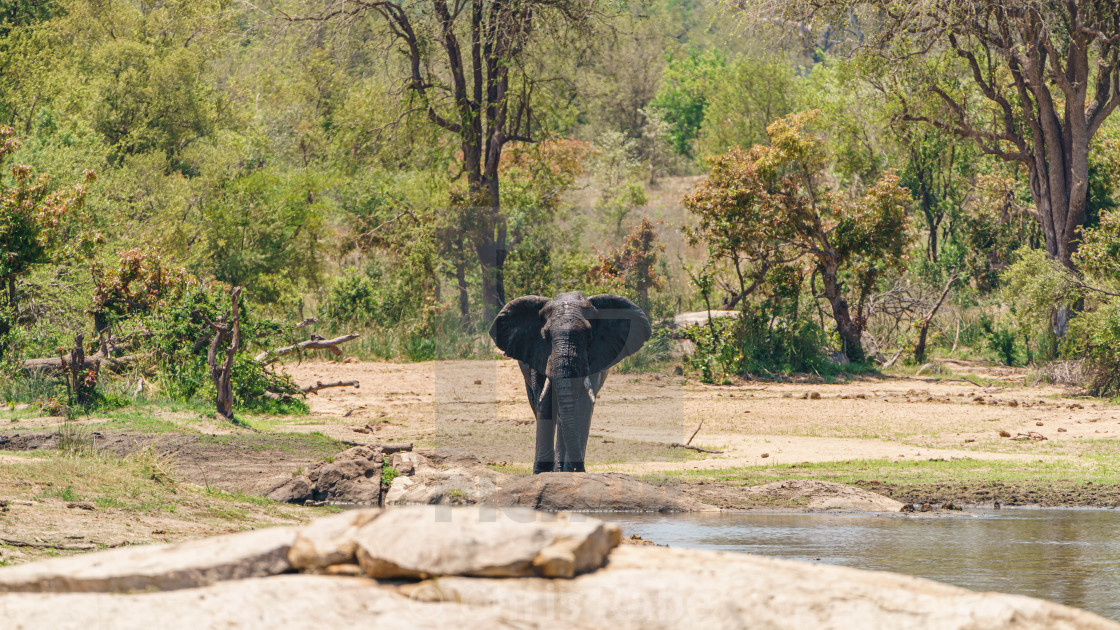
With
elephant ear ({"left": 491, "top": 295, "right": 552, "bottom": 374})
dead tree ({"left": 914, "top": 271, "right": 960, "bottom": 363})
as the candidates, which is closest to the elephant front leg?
elephant ear ({"left": 491, "top": 295, "right": 552, "bottom": 374})

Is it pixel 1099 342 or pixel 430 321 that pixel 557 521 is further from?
pixel 430 321

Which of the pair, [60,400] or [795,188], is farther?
[795,188]

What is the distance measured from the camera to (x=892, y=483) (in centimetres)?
1381

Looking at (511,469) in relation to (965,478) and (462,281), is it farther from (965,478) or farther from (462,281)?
(462,281)

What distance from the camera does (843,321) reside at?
2683cm

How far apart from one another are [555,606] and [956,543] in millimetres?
6903

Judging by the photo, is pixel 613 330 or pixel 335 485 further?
pixel 613 330

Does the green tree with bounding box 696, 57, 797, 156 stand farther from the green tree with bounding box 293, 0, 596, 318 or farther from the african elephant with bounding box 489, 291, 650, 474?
the african elephant with bounding box 489, 291, 650, 474

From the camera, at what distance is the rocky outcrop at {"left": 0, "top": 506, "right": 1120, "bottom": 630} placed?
4.88 metres

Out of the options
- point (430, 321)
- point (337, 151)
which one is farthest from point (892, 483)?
point (337, 151)

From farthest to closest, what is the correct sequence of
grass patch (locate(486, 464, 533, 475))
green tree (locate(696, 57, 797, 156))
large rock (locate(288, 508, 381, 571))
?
1. green tree (locate(696, 57, 797, 156))
2. grass patch (locate(486, 464, 533, 475))
3. large rock (locate(288, 508, 381, 571))

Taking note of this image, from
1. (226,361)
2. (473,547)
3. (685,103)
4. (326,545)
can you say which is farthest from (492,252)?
(685,103)

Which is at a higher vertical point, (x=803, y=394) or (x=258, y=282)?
(x=258, y=282)

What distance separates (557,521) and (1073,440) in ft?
45.3
